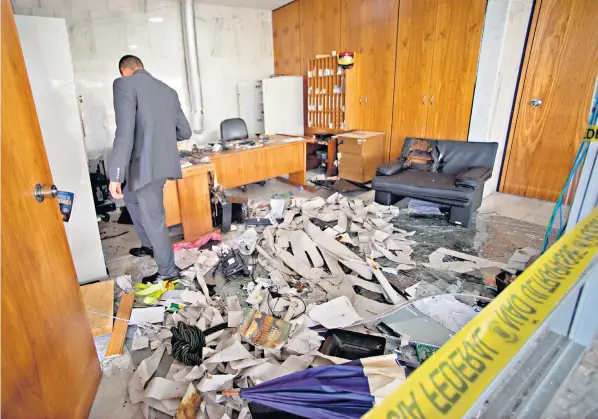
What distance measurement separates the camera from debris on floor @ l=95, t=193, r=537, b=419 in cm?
168

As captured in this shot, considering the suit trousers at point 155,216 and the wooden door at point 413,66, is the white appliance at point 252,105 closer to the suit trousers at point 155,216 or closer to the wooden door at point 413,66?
the wooden door at point 413,66

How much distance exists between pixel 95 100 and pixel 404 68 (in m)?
4.45

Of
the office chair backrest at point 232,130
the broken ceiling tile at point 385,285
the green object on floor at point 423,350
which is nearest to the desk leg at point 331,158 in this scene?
the office chair backrest at point 232,130

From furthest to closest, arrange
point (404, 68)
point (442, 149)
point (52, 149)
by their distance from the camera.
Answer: point (404, 68), point (442, 149), point (52, 149)

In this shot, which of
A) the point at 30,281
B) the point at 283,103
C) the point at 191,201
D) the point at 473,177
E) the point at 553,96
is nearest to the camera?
the point at 30,281

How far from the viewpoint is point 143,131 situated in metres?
2.36

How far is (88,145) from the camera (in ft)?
16.2

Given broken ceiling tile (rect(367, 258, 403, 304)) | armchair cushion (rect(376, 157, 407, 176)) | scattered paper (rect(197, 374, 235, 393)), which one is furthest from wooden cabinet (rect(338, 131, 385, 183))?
scattered paper (rect(197, 374, 235, 393))

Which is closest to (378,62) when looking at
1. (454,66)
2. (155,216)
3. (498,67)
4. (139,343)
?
(454,66)

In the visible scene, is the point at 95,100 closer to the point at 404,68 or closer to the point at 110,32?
the point at 110,32

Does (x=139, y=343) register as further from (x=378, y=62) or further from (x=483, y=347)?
(x=378, y=62)

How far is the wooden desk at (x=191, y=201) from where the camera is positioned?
3.25m

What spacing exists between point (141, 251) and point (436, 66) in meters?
4.23

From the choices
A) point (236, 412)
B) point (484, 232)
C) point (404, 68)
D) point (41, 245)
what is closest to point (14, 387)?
point (41, 245)
